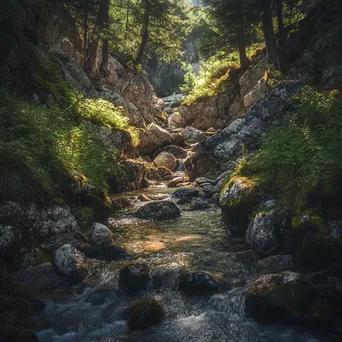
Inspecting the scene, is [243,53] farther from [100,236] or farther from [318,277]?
[318,277]

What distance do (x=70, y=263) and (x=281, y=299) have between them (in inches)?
162

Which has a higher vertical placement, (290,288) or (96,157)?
(96,157)

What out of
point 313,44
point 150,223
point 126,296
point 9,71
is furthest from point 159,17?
point 126,296

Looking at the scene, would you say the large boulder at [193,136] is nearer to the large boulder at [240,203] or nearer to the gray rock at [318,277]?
the large boulder at [240,203]

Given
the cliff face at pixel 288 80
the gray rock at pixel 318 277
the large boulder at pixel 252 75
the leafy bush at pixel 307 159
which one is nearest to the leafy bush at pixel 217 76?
the large boulder at pixel 252 75

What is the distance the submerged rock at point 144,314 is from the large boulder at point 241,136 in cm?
1064

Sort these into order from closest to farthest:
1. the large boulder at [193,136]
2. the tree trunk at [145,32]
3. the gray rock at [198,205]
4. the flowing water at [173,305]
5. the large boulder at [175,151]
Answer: the flowing water at [173,305] → the gray rock at [198,205] → the large boulder at [175,151] → the tree trunk at [145,32] → the large boulder at [193,136]

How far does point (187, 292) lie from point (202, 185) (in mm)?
9539

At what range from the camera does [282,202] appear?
24.7 ft

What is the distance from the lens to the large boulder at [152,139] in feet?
75.2

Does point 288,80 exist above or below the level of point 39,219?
above

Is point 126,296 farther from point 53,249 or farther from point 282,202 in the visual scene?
point 282,202

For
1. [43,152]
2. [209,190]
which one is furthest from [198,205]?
[43,152]

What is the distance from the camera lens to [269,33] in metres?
19.7
